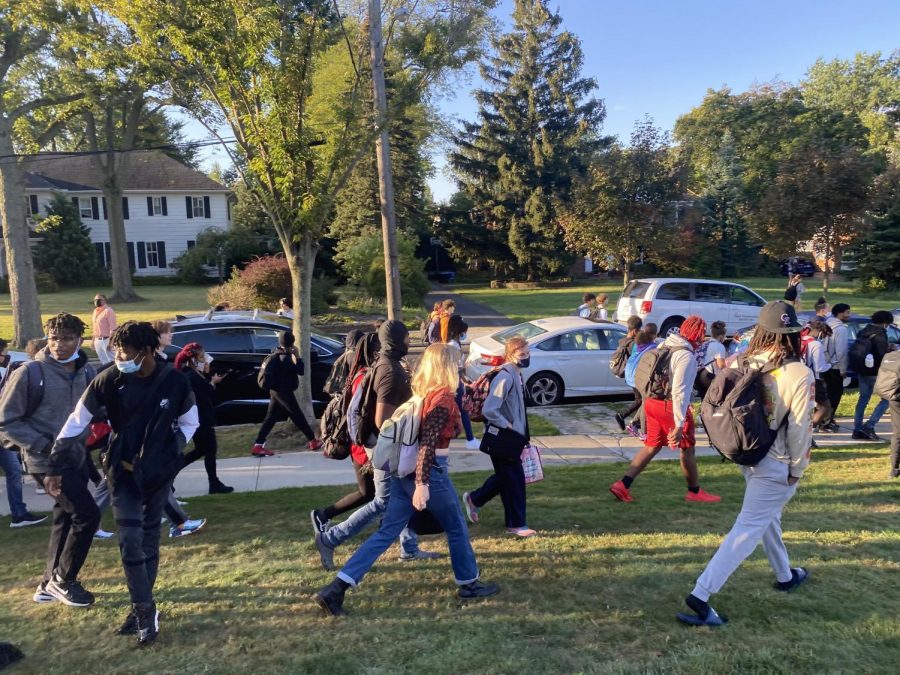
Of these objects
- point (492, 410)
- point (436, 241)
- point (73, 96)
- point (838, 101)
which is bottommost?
point (492, 410)

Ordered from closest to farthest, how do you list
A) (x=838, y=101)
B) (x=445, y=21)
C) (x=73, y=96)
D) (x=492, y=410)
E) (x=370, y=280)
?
(x=492, y=410), (x=445, y=21), (x=73, y=96), (x=370, y=280), (x=838, y=101)

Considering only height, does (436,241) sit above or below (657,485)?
above

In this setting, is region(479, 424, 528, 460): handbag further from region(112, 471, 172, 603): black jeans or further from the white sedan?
the white sedan

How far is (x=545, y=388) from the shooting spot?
1079cm

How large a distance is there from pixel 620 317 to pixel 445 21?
10064mm

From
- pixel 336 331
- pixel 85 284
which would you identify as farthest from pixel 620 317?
pixel 85 284

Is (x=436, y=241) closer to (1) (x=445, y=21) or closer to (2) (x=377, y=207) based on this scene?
(2) (x=377, y=207)

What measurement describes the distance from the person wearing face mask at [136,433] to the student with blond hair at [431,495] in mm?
1041

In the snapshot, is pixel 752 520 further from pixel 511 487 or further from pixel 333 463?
pixel 333 463

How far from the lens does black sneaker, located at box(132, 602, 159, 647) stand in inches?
147

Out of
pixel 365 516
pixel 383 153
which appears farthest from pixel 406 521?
pixel 383 153

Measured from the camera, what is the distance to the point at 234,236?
3816cm

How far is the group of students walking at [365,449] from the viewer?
374cm

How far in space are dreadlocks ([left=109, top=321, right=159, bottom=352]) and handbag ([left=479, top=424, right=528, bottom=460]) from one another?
247cm
